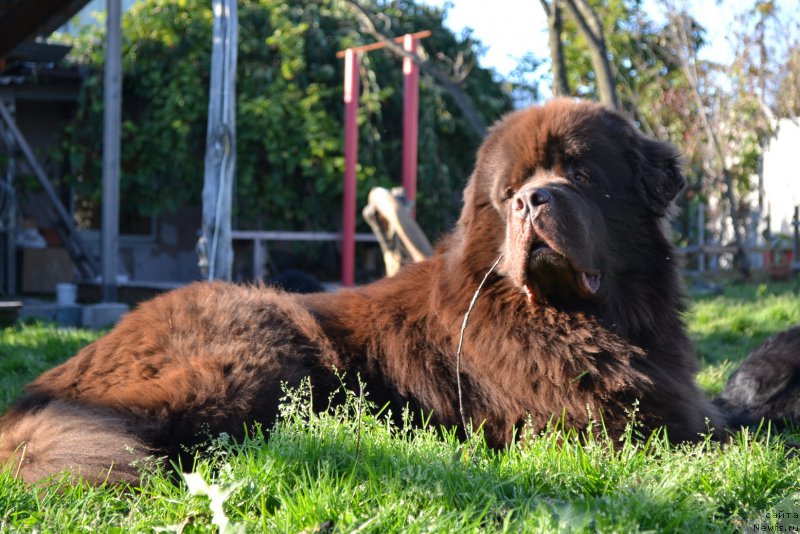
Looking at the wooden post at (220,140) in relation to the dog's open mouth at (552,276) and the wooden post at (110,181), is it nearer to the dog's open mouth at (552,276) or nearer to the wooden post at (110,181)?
the wooden post at (110,181)

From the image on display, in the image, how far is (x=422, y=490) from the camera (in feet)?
7.03

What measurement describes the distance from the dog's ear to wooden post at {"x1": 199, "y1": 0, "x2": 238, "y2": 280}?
420 cm

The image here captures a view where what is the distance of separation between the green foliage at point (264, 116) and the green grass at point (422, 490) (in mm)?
9814

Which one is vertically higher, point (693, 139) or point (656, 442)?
point (693, 139)

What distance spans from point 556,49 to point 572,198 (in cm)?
482

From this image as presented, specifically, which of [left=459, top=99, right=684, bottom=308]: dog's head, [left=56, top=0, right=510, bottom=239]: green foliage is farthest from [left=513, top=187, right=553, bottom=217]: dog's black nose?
[left=56, top=0, right=510, bottom=239]: green foliage

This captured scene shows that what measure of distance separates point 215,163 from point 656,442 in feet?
16.0

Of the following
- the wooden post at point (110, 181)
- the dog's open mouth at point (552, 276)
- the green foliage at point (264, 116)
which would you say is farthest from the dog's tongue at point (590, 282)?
the green foliage at point (264, 116)

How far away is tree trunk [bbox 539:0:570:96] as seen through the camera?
729cm

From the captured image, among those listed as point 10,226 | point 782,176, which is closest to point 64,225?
point 10,226

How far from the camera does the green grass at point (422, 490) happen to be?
202 centimetres

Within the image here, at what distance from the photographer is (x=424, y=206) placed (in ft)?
43.8

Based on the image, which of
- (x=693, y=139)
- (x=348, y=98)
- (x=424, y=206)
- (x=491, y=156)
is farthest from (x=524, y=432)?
(x=693, y=139)

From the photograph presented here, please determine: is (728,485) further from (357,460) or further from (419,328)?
(419,328)
